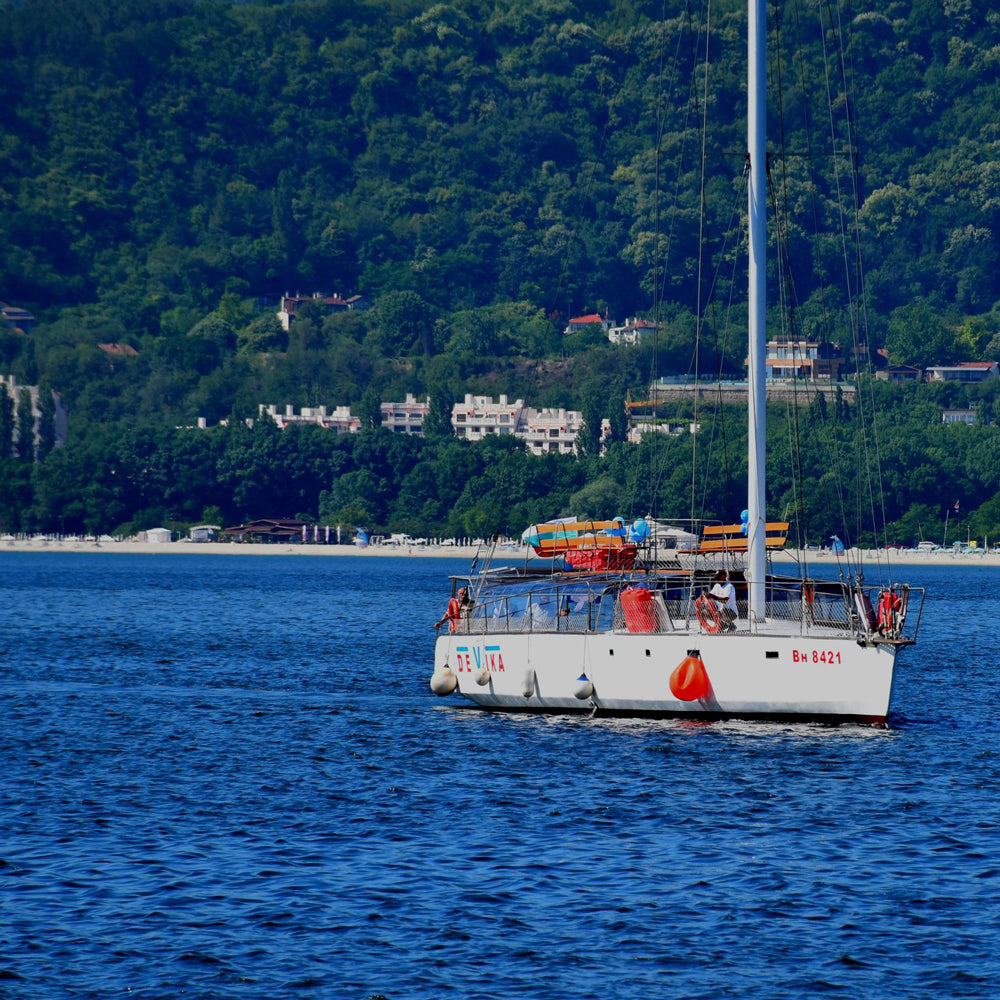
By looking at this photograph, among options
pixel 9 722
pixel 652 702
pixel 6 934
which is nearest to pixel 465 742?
pixel 652 702

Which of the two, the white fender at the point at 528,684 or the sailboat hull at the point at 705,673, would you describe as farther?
the white fender at the point at 528,684

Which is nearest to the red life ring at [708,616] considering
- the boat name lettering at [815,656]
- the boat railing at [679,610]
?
the boat railing at [679,610]

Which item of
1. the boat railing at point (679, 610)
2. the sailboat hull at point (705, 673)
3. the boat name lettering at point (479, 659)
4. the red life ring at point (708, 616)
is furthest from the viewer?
the boat name lettering at point (479, 659)

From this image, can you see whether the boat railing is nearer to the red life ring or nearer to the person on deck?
the red life ring

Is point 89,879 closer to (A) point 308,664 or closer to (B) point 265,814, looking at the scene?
(B) point 265,814

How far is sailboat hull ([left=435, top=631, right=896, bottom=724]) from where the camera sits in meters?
44.1

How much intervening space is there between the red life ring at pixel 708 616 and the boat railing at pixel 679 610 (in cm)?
2

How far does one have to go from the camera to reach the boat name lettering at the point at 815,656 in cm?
4394

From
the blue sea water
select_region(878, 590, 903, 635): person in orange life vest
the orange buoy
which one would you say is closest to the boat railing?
select_region(878, 590, 903, 635): person in orange life vest

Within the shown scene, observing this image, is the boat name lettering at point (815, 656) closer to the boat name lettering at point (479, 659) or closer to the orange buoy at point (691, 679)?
the orange buoy at point (691, 679)

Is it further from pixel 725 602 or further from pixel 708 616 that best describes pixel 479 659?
pixel 708 616

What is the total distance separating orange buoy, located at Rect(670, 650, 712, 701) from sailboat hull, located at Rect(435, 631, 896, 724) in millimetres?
49

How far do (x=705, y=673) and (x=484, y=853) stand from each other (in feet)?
35.8

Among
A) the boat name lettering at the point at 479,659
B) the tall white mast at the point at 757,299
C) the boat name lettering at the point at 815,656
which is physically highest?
the tall white mast at the point at 757,299
